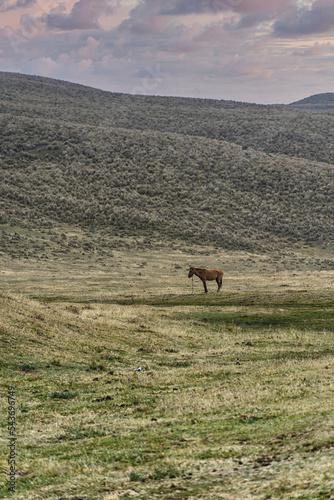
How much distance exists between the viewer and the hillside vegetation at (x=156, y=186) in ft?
282

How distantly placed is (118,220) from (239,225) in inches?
764

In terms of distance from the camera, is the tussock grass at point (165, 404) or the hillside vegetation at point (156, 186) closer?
the tussock grass at point (165, 404)

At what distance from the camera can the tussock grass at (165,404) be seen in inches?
360

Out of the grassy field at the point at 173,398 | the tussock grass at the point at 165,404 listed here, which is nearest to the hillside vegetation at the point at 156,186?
the grassy field at the point at 173,398

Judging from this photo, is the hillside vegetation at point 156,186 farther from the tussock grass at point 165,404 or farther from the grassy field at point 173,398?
the tussock grass at point 165,404

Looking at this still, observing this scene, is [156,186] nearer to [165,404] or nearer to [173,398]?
[173,398]

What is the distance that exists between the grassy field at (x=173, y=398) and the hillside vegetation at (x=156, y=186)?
4534 cm

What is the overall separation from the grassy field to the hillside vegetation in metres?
45.3

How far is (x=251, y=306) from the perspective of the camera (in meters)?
38.8

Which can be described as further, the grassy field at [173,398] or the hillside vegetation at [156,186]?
the hillside vegetation at [156,186]

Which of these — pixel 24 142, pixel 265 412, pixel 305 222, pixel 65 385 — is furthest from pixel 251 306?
pixel 24 142

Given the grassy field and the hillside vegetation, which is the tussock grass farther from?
the hillside vegetation

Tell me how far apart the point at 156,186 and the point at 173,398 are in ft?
286

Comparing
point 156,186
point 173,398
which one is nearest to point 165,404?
point 173,398
